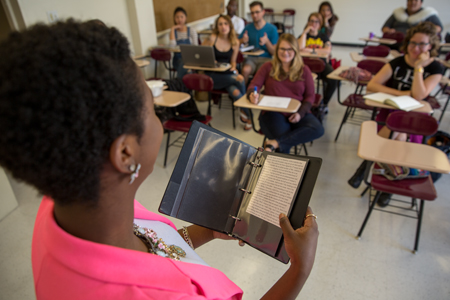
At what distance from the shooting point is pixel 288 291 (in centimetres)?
64

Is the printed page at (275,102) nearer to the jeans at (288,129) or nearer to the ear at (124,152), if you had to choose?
the jeans at (288,129)

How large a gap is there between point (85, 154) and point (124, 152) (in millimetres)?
69

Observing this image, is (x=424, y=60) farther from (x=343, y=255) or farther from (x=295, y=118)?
(x=343, y=255)

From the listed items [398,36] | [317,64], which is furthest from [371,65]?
[398,36]

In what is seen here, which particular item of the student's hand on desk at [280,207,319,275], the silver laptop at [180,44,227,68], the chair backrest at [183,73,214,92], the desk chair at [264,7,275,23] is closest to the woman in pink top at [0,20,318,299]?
the student's hand on desk at [280,207,319,275]

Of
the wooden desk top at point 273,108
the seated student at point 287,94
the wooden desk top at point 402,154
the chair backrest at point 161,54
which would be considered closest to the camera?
the wooden desk top at point 402,154

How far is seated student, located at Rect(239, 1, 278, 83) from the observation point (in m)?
4.20

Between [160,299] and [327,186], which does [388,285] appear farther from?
[160,299]

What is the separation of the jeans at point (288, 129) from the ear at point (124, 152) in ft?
7.06

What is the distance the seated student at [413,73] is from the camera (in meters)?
2.45

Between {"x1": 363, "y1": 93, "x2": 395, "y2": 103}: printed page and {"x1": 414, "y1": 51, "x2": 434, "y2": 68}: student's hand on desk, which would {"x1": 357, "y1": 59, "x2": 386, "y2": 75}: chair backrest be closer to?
{"x1": 414, "y1": 51, "x2": 434, "y2": 68}: student's hand on desk

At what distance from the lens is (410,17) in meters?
5.64

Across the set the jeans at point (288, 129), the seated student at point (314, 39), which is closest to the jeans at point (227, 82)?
the jeans at point (288, 129)

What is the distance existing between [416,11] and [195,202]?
690 cm
